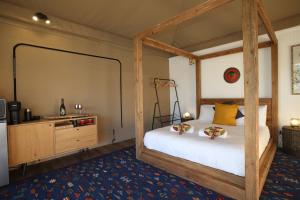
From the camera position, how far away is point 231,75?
3.89 m

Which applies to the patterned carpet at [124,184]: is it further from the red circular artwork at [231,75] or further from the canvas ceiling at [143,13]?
the canvas ceiling at [143,13]

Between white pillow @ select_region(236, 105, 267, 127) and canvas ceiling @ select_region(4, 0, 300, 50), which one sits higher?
canvas ceiling @ select_region(4, 0, 300, 50)

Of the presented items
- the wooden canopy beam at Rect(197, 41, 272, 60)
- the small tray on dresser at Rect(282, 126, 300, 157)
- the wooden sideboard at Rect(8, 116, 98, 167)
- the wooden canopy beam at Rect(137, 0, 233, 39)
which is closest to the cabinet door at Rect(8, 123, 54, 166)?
the wooden sideboard at Rect(8, 116, 98, 167)

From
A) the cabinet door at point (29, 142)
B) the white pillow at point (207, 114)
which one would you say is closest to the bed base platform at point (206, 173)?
the white pillow at point (207, 114)

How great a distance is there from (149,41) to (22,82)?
2.27m

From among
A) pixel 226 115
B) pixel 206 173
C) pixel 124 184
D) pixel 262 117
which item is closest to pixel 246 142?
pixel 206 173

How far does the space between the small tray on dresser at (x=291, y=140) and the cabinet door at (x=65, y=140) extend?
378cm

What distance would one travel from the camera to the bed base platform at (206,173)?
1.80 metres

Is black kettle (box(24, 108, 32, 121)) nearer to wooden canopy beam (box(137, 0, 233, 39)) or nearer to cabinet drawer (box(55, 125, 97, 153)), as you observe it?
cabinet drawer (box(55, 125, 97, 153))

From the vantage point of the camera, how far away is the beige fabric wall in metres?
2.72

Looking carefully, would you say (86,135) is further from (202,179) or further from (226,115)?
(226,115)

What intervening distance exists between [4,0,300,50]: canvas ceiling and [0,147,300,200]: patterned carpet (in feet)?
8.66

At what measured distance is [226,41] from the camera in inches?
154

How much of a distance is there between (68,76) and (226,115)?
322cm
